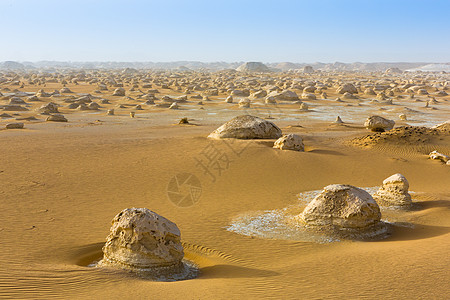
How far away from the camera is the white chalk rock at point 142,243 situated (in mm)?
5977

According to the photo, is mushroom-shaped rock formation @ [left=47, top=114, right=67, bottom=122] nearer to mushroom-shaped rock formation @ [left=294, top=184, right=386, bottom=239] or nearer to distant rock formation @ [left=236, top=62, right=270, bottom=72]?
mushroom-shaped rock formation @ [left=294, top=184, right=386, bottom=239]

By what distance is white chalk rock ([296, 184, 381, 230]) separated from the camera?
7.80m

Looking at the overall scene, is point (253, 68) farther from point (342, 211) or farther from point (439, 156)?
point (342, 211)

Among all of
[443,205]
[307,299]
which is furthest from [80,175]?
[443,205]

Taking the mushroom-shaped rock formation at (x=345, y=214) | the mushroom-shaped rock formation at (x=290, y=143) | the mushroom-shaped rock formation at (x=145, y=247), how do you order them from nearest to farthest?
the mushroom-shaped rock formation at (x=145, y=247)
the mushroom-shaped rock formation at (x=345, y=214)
the mushroom-shaped rock formation at (x=290, y=143)

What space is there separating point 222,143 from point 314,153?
3.19 metres

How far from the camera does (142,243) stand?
6.03m

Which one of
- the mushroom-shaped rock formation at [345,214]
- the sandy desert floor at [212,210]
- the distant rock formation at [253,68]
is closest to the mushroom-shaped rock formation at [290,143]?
the sandy desert floor at [212,210]

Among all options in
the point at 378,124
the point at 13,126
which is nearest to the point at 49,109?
the point at 13,126

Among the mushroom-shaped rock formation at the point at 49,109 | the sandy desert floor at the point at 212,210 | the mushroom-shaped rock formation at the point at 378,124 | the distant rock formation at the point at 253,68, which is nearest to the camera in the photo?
the sandy desert floor at the point at 212,210

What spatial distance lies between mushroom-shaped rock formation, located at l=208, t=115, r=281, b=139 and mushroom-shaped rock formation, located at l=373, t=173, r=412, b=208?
6.53 m

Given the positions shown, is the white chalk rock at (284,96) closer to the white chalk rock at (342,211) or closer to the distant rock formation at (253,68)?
the white chalk rock at (342,211)

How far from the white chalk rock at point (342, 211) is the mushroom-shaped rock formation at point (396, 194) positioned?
6.10ft

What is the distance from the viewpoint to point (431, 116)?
28.2m
